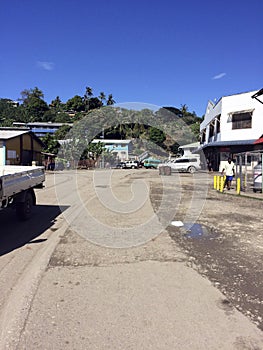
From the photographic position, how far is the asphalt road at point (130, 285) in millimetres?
2781

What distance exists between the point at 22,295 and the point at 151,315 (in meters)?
1.67

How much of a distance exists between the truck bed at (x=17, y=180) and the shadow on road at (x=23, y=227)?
0.91 metres

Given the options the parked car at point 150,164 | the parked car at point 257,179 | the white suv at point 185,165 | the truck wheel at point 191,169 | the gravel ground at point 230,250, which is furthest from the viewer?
the parked car at point 150,164

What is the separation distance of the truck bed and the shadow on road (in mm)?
914

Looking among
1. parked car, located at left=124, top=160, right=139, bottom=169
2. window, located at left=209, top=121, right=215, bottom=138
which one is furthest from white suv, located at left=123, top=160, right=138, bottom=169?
window, located at left=209, top=121, right=215, bottom=138

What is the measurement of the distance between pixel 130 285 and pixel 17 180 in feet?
12.8

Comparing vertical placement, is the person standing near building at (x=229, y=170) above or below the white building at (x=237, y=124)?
below

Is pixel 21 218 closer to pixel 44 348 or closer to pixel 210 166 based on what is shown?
pixel 44 348

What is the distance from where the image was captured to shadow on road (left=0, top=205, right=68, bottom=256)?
5.67m

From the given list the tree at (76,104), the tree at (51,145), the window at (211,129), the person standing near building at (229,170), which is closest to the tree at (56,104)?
the tree at (76,104)

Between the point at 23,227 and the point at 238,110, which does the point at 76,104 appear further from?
the point at 23,227

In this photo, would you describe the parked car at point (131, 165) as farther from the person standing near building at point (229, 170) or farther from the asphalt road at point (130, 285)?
the asphalt road at point (130, 285)

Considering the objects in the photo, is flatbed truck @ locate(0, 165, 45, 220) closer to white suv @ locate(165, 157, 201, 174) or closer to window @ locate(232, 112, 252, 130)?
white suv @ locate(165, 157, 201, 174)

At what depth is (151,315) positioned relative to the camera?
3.13 metres
